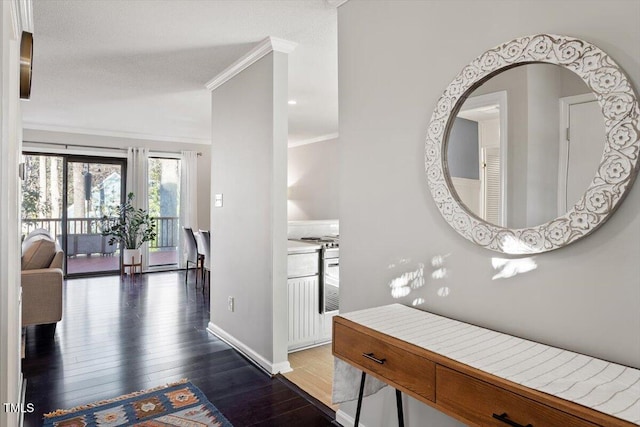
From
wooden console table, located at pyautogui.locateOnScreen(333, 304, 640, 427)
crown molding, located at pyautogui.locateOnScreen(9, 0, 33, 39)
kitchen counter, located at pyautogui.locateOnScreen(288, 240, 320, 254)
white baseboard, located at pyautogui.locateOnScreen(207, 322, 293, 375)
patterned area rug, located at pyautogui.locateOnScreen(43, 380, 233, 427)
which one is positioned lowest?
patterned area rug, located at pyautogui.locateOnScreen(43, 380, 233, 427)

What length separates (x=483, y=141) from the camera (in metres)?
1.64

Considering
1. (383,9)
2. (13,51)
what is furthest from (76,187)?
(383,9)

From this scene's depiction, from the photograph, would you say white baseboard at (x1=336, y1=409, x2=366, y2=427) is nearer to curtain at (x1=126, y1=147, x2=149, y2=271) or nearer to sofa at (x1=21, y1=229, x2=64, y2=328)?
sofa at (x1=21, y1=229, x2=64, y2=328)

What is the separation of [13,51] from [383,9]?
1.73 meters

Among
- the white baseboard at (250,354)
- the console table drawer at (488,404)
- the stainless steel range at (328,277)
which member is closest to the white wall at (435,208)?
the console table drawer at (488,404)

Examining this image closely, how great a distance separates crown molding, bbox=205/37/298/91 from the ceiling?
0.05 m

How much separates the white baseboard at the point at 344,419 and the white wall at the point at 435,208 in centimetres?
5

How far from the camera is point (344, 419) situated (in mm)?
2324

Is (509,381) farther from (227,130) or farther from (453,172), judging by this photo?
(227,130)

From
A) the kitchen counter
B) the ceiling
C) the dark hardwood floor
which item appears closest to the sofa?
the dark hardwood floor

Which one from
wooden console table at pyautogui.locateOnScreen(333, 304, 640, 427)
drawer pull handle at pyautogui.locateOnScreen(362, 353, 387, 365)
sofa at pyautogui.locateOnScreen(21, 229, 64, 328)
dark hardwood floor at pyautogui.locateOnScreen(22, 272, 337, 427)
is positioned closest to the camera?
wooden console table at pyautogui.locateOnScreen(333, 304, 640, 427)

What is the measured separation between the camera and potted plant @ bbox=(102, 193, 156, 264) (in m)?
7.02

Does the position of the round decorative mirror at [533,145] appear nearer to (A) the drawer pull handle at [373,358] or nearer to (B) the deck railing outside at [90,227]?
(A) the drawer pull handle at [373,358]

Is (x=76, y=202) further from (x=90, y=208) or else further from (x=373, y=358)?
(x=373, y=358)
